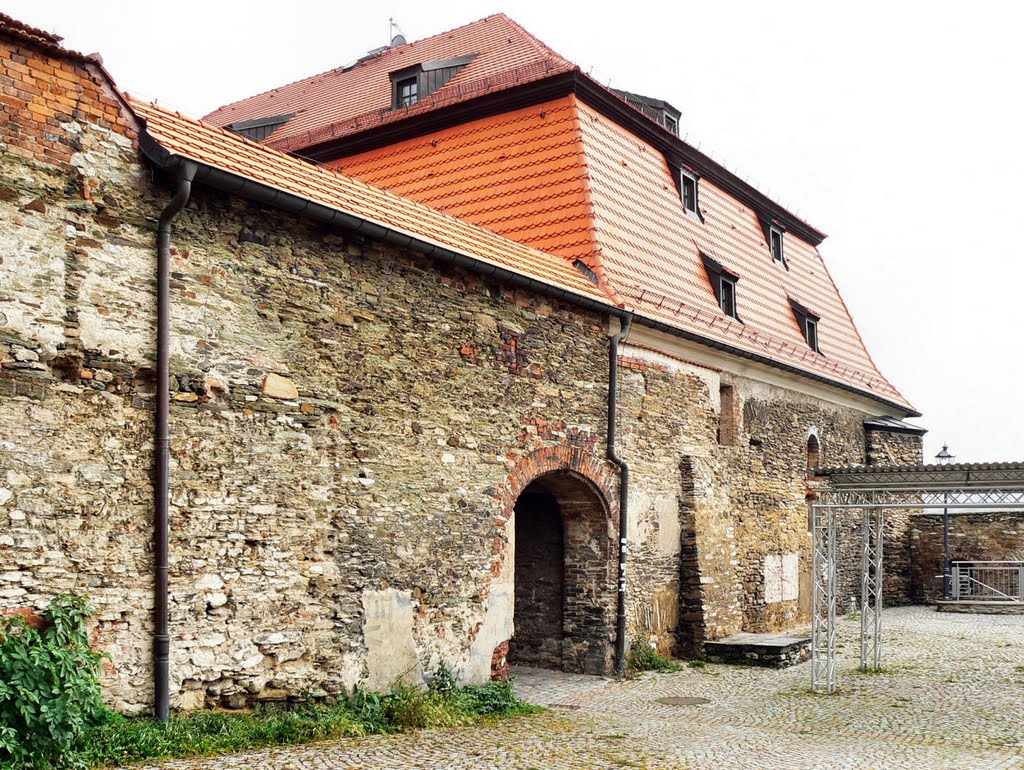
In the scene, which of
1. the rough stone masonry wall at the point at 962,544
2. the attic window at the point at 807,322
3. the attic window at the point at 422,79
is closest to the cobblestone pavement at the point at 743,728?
the attic window at the point at 807,322

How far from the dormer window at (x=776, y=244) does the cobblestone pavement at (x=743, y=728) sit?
32.7ft

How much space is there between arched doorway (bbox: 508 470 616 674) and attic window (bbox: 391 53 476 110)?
8388 mm

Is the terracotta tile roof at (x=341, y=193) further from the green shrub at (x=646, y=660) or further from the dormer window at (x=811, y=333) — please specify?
the dormer window at (x=811, y=333)

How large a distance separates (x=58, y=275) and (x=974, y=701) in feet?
34.7

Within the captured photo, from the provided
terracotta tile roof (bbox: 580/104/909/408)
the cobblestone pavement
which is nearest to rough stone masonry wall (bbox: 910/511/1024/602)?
terracotta tile roof (bbox: 580/104/909/408)

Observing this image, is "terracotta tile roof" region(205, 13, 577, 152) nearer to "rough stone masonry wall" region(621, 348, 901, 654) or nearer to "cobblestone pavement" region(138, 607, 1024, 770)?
"rough stone masonry wall" region(621, 348, 901, 654)

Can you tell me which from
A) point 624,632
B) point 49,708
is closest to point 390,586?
point 49,708

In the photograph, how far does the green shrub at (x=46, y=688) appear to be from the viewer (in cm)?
679

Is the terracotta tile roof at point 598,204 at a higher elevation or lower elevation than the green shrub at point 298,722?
higher

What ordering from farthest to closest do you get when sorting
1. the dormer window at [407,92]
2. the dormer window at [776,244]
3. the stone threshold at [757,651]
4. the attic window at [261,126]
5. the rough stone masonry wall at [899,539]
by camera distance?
the rough stone masonry wall at [899,539] < the dormer window at [776,244] < the attic window at [261,126] < the dormer window at [407,92] < the stone threshold at [757,651]

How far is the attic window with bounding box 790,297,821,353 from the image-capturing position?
70.9 feet

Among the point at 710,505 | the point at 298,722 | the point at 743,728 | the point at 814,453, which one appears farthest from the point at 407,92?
the point at 298,722

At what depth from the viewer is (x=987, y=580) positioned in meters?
24.3

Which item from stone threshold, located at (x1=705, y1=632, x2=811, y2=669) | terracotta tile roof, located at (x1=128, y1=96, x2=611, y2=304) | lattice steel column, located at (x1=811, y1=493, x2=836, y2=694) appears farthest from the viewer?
stone threshold, located at (x1=705, y1=632, x2=811, y2=669)
